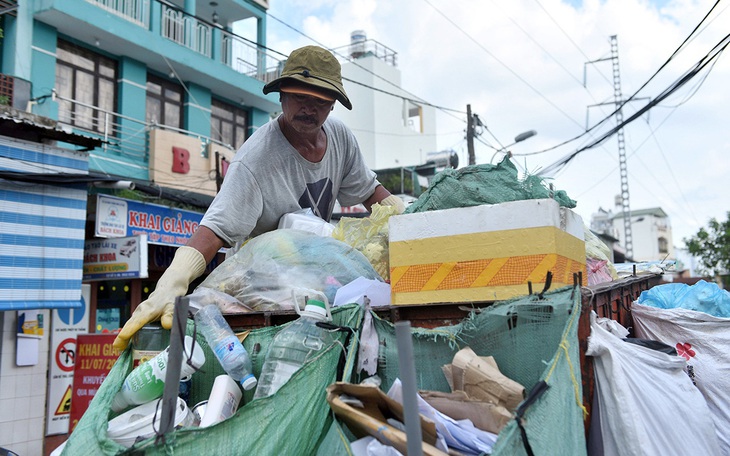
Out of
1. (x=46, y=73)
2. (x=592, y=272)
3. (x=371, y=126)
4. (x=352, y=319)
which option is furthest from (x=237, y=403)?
(x=371, y=126)

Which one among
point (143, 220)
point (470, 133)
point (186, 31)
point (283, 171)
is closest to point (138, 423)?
point (283, 171)

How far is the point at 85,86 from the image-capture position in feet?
36.0

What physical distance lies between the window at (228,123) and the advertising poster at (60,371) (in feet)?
19.2

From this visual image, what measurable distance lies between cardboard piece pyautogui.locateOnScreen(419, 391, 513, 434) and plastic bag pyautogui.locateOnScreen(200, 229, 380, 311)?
3.31ft

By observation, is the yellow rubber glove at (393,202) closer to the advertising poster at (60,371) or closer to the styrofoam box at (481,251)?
the styrofoam box at (481,251)

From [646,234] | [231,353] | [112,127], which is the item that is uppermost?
[646,234]

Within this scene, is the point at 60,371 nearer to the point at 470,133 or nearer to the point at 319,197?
the point at 319,197

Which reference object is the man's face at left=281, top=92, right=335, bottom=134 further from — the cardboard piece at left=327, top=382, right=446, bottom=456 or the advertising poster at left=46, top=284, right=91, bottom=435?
the advertising poster at left=46, top=284, right=91, bottom=435

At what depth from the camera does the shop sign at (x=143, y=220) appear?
30.9ft

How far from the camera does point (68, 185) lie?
817cm

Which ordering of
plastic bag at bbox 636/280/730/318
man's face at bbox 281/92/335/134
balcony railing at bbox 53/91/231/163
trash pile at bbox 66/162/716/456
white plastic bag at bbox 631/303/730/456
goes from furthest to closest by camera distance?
balcony railing at bbox 53/91/231/163 < plastic bag at bbox 636/280/730/318 < man's face at bbox 281/92/335/134 < white plastic bag at bbox 631/303/730/456 < trash pile at bbox 66/162/716/456

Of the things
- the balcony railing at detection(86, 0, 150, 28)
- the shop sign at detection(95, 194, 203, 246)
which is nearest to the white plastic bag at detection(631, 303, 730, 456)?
the shop sign at detection(95, 194, 203, 246)

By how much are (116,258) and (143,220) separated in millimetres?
960

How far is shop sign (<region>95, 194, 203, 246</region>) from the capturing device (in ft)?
30.9
